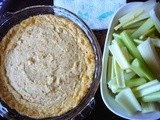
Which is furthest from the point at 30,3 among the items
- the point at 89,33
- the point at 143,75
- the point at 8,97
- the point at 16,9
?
the point at 143,75

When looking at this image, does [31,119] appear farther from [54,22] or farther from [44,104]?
[54,22]

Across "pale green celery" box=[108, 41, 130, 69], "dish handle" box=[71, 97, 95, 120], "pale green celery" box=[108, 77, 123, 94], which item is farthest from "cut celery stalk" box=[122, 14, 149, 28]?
"dish handle" box=[71, 97, 95, 120]

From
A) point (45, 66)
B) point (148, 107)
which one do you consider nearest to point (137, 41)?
point (148, 107)

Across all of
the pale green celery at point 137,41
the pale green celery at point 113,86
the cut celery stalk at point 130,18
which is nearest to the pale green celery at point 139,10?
the cut celery stalk at point 130,18

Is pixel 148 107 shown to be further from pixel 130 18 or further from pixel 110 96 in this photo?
pixel 130 18

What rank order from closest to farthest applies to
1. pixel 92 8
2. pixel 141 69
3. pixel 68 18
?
1. pixel 141 69
2. pixel 68 18
3. pixel 92 8
